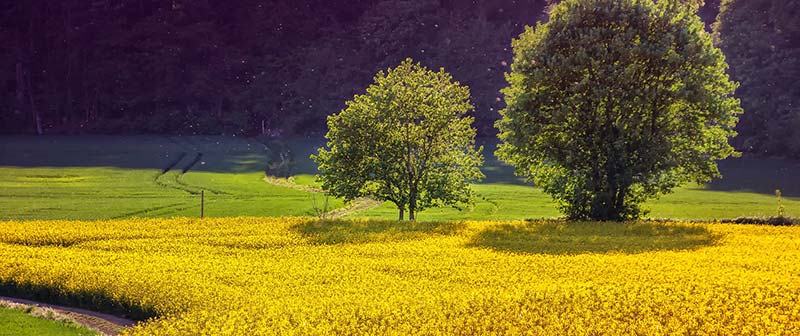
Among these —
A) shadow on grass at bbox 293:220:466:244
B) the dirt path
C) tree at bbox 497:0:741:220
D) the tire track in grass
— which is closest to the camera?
the dirt path

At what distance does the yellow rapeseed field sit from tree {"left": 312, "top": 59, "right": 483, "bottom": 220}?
245 inches

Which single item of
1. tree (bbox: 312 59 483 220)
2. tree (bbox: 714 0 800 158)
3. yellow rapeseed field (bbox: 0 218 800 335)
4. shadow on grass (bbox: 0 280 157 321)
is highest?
tree (bbox: 714 0 800 158)

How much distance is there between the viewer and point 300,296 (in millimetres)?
20703

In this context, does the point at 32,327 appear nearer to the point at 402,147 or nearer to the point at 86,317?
the point at 86,317

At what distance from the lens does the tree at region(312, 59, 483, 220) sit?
41750mm

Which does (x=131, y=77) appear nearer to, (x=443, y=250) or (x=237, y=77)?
(x=237, y=77)

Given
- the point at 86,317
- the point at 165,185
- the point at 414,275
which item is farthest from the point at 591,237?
the point at 165,185

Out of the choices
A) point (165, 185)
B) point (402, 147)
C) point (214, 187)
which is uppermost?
point (402, 147)

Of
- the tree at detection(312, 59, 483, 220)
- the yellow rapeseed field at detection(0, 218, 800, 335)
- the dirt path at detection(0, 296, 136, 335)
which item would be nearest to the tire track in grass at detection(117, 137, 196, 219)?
the tree at detection(312, 59, 483, 220)

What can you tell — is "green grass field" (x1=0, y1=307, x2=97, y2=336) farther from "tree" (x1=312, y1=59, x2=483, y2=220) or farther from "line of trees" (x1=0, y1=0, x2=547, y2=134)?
"line of trees" (x1=0, y1=0, x2=547, y2=134)

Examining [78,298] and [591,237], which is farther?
[591,237]

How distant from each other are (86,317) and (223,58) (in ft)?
374

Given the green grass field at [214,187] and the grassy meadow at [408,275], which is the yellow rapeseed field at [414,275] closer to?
the grassy meadow at [408,275]

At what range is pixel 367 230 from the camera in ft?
112
